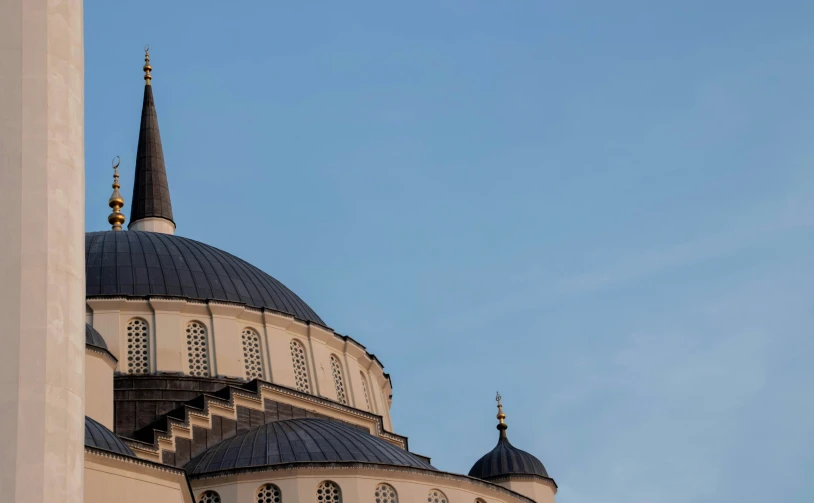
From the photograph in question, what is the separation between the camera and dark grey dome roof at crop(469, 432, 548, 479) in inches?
1531

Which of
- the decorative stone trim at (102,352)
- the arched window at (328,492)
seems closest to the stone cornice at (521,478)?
the arched window at (328,492)

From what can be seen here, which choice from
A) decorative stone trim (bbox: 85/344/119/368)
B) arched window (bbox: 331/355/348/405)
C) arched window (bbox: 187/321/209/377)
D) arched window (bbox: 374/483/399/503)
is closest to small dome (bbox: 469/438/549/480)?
arched window (bbox: 331/355/348/405)

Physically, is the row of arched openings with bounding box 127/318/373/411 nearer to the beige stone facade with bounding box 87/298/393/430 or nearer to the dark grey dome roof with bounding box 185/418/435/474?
the beige stone facade with bounding box 87/298/393/430

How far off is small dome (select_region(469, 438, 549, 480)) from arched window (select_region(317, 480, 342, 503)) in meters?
10.5

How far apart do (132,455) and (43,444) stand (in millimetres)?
12402

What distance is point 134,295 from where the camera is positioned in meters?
35.2

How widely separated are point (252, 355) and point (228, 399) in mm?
2699

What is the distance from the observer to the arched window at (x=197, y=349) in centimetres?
3434

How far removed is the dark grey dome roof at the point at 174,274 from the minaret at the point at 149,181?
5.39 metres

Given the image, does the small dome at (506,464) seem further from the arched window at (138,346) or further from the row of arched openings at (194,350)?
the arched window at (138,346)

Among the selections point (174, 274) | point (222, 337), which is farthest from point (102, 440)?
point (174, 274)

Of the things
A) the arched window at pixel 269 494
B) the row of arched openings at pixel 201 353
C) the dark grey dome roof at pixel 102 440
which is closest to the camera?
the dark grey dome roof at pixel 102 440

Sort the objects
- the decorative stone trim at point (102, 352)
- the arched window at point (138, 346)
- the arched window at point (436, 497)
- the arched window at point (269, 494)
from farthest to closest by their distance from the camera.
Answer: the arched window at point (138, 346) < the arched window at point (436, 497) < the decorative stone trim at point (102, 352) < the arched window at point (269, 494)

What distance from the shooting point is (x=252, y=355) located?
116 feet
